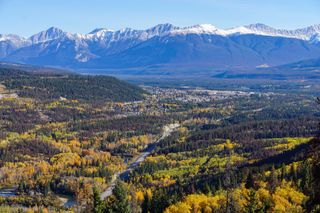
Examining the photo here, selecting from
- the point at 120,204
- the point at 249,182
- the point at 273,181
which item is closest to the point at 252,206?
the point at 120,204

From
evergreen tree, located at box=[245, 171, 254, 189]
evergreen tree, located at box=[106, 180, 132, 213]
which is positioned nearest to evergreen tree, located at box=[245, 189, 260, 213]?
evergreen tree, located at box=[106, 180, 132, 213]

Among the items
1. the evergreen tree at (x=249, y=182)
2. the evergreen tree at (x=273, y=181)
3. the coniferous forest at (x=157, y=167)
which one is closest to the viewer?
the coniferous forest at (x=157, y=167)

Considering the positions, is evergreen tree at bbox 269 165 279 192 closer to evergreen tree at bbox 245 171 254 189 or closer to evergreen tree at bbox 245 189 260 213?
evergreen tree at bbox 245 171 254 189

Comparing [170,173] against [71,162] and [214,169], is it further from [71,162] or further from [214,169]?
[71,162]

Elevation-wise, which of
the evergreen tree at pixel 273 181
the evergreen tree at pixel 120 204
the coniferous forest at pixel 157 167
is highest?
the evergreen tree at pixel 273 181

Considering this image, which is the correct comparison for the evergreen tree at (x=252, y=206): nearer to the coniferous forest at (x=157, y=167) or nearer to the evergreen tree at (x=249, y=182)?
the coniferous forest at (x=157, y=167)

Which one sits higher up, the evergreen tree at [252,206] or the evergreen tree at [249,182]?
the evergreen tree at [252,206]

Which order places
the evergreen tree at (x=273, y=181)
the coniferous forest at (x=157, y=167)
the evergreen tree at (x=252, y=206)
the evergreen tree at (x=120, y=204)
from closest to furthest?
the evergreen tree at (x=252, y=206) → the evergreen tree at (x=120, y=204) → the coniferous forest at (x=157, y=167) → the evergreen tree at (x=273, y=181)

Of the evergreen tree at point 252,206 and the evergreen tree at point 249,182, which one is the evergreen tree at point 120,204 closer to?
the evergreen tree at point 252,206

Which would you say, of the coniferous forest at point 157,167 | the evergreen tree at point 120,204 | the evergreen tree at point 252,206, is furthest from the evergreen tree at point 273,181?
the evergreen tree at point 120,204

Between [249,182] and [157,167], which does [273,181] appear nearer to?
[249,182]

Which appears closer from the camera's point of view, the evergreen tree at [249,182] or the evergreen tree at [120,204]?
the evergreen tree at [120,204]
